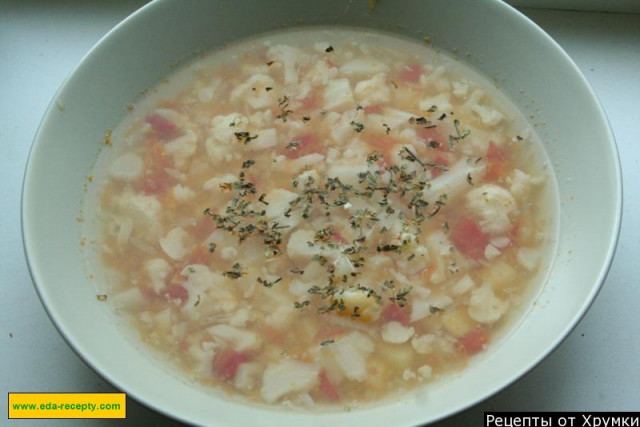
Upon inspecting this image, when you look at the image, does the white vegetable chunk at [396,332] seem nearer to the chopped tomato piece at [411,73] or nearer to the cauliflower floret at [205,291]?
the cauliflower floret at [205,291]

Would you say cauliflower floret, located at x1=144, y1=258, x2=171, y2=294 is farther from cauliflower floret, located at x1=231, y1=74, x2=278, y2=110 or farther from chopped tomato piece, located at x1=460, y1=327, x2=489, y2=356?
chopped tomato piece, located at x1=460, y1=327, x2=489, y2=356

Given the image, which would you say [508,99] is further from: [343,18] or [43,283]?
[43,283]

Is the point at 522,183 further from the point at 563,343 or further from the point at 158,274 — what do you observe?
the point at 158,274

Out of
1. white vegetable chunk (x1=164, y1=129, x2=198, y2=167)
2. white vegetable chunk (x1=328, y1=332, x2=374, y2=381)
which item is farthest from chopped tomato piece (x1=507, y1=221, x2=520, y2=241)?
white vegetable chunk (x1=164, y1=129, x2=198, y2=167)

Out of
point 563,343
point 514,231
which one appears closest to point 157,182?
point 514,231

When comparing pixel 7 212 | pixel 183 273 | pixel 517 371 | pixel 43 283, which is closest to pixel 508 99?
pixel 517 371

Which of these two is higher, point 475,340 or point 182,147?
point 182,147

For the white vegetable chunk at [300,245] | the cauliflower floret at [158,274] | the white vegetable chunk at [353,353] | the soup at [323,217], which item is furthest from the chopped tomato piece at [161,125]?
the white vegetable chunk at [353,353]
